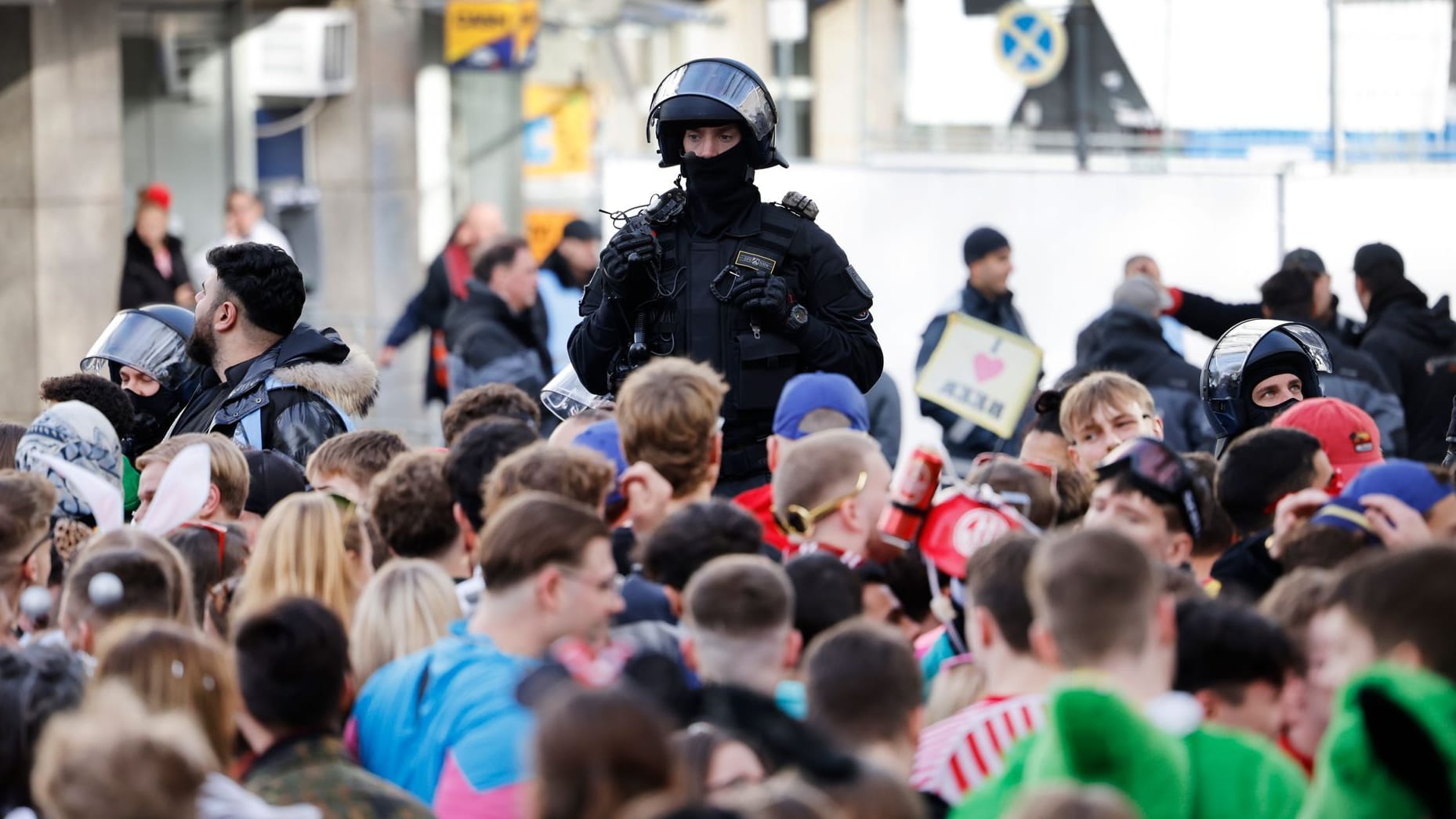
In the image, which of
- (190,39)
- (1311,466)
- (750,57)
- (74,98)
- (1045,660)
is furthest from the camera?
(750,57)

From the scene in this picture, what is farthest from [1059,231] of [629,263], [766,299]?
[629,263]

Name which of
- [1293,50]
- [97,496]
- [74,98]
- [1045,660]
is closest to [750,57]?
[74,98]

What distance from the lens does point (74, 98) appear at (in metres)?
13.7

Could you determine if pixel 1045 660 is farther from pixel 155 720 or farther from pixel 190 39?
pixel 190 39

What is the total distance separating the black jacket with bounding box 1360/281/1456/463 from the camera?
9617mm

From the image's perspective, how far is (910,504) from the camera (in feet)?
15.6

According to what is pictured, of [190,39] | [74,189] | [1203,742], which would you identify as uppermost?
[190,39]

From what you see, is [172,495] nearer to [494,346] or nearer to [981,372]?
[981,372]

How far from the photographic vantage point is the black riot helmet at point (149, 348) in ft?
23.5

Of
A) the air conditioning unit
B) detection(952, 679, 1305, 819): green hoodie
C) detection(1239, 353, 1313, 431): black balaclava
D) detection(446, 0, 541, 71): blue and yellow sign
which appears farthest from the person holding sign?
the air conditioning unit

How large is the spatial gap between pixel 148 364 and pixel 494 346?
368 centimetres

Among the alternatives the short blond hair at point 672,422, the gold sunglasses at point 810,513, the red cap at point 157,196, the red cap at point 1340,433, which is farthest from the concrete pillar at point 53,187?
the gold sunglasses at point 810,513

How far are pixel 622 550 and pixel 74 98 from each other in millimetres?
10038

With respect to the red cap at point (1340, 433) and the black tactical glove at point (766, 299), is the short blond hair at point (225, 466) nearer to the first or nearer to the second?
the black tactical glove at point (766, 299)
